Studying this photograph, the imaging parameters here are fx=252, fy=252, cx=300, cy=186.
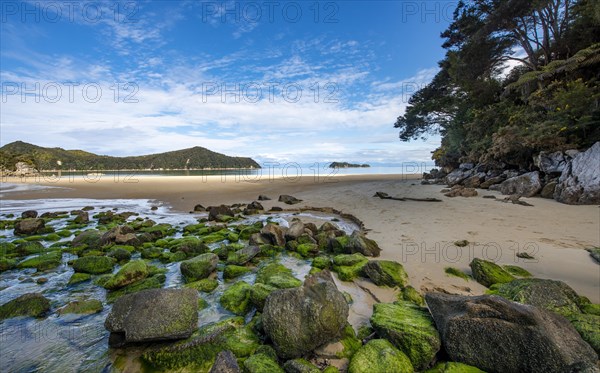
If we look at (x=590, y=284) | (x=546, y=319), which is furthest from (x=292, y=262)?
(x=590, y=284)

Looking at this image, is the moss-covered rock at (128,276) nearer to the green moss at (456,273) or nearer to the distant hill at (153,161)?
the green moss at (456,273)

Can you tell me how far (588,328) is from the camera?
2.96m

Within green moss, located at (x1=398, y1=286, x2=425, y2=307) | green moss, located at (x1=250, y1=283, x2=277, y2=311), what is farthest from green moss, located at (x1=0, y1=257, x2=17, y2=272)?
green moss, located at (x1=398, y1=286, x2=425, y2=307)

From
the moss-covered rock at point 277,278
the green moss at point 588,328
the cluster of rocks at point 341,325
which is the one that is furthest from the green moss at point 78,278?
the green moss at point 588,328

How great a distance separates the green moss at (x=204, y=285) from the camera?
5312mm

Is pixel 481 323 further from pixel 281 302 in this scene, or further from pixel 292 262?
pixel 292 262

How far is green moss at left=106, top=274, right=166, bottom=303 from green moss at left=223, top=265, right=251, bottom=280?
4.59 ft

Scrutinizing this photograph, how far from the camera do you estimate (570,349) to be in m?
2.58

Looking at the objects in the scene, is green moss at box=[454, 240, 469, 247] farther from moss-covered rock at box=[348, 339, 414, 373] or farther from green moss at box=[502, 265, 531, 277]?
moss-covered rock at box=[348, 339, 414, 373]

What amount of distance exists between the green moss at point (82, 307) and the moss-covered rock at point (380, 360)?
15.3 feet

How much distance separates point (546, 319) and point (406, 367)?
1.65 metres

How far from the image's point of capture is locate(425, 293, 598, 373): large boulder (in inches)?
100

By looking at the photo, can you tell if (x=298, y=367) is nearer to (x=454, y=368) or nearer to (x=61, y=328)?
(x=454, y=368)

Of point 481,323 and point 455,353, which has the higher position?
point 481,323
